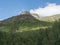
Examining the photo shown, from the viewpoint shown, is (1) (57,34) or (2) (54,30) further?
(2) (54,30)

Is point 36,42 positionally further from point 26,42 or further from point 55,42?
point 55,42

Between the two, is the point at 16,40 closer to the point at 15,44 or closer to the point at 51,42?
the point at 15,44

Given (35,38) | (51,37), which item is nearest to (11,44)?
(35,38)

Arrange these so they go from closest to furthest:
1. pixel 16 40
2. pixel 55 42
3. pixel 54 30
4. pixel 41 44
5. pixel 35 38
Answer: pixel 55 42
pixel 54 30
pixel 41 44
pixel 35 38
pixel 16 40

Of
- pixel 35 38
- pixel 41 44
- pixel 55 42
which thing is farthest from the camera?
pixel 35 38

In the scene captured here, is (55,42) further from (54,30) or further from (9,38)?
(9,38)

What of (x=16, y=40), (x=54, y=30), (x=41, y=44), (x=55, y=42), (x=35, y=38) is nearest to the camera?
(x=55, y=42)

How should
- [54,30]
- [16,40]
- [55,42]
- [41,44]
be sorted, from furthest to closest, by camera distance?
[16,40], [41,44], [54,30], [55,42]

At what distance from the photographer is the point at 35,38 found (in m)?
103

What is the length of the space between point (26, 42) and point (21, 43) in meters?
2.34

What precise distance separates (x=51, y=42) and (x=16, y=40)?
40.6 metres

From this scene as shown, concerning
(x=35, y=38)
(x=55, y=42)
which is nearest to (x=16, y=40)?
(x=35, y=38)

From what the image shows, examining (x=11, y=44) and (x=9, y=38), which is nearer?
(x=11, y=44)

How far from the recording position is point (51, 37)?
255 ft
